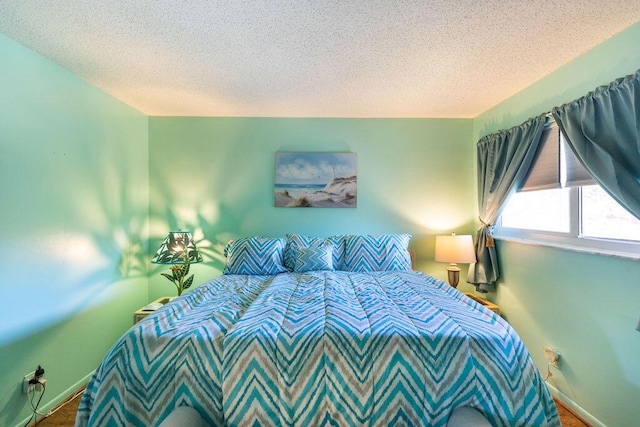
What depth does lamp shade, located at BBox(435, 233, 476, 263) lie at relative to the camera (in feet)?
8.60

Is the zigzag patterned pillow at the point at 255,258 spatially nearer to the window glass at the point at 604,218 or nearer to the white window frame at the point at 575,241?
the white window frame at the point at 575,241

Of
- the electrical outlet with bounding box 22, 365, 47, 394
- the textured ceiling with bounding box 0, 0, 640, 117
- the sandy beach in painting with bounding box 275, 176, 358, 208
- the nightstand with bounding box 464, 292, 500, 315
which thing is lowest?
the electrical outlet with bounding box 22, 365, 47, 394

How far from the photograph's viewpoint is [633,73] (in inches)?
58.9

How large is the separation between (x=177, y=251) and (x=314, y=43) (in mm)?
2057

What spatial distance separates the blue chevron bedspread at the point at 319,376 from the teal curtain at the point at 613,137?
1.04 m

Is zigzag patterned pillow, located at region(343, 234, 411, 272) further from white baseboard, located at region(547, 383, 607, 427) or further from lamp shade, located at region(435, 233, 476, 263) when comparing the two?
white baseboard, located at region(547, 383, 607, 427)

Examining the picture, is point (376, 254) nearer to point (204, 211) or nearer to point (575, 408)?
point (575, 408)

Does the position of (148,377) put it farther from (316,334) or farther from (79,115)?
(79,115)

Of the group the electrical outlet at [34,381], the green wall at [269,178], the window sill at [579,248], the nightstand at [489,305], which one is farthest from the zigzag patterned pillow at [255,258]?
the window sill at [579,248]

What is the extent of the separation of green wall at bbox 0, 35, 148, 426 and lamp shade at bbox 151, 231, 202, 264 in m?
0.47

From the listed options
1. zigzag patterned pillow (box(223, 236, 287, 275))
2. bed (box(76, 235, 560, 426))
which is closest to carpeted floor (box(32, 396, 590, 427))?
bed (box(76, 235, 560, 426))

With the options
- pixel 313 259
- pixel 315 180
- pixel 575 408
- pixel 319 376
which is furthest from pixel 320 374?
pixel 315 180

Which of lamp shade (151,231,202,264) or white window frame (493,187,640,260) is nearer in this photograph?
white window frame (493,187,640,260)

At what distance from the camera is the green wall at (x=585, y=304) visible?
152cm
